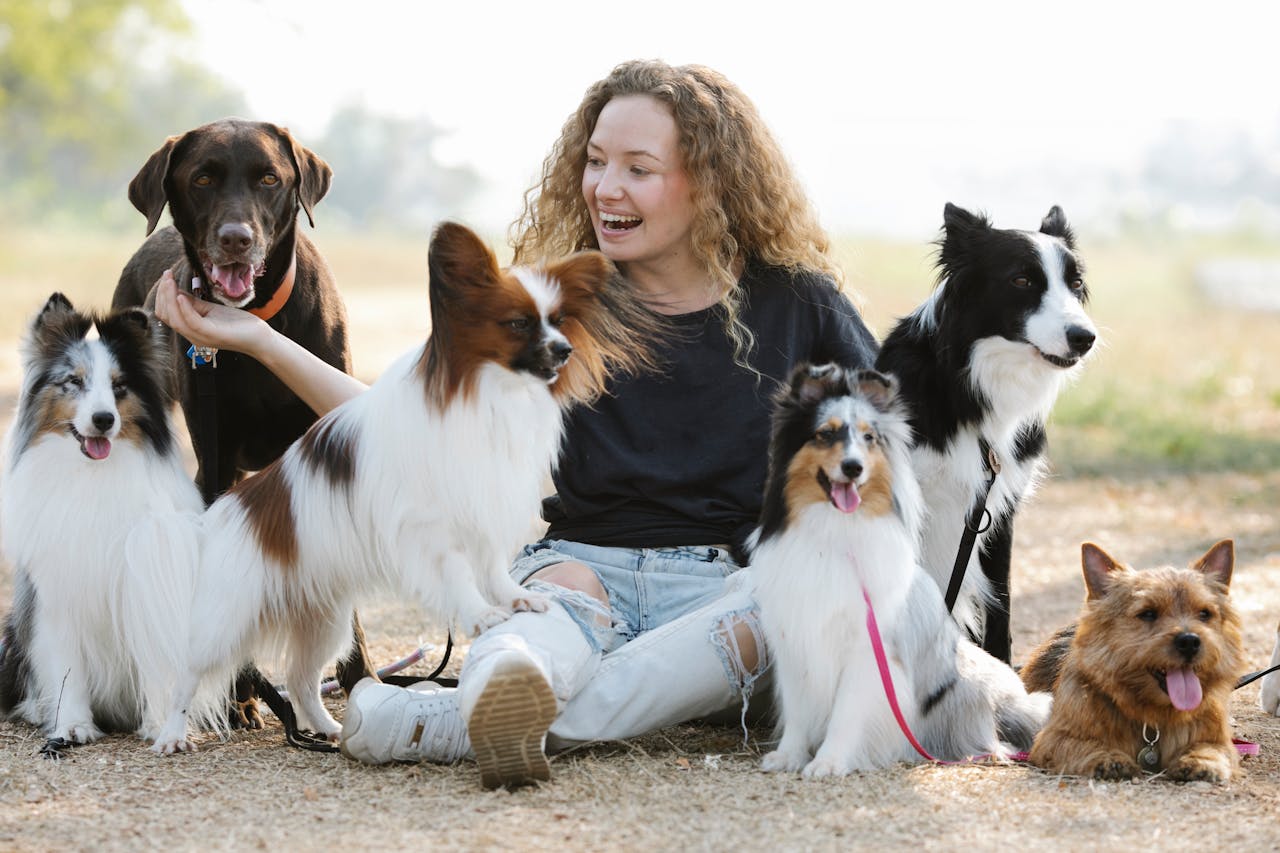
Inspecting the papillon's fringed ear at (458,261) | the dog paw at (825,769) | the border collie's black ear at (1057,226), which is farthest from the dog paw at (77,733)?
the border collie's black ear at (1057,226)

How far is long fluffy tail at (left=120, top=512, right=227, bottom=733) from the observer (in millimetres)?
3721

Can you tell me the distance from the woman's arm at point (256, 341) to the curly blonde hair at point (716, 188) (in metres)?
0.77

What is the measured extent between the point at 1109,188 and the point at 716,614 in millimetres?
56251

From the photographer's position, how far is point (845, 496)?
336 centimetres

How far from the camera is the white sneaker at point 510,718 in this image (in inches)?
125

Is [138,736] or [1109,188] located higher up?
[1109,188]

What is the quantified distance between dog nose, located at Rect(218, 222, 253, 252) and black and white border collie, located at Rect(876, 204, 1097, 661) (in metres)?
2.01

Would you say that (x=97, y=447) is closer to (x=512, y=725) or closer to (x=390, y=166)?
(x=512, y=725)

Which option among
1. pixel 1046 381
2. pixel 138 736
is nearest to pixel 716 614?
pixel 1046 381

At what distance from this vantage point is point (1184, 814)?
313cm

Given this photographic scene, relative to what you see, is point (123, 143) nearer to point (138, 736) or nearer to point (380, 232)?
point (380, 232)

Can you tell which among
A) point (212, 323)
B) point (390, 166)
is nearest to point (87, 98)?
point (390, 166)

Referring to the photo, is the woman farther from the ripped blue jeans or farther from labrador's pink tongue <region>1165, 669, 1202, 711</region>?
labrador's pink tongue <region>1165, 669, 1202, 711</region>

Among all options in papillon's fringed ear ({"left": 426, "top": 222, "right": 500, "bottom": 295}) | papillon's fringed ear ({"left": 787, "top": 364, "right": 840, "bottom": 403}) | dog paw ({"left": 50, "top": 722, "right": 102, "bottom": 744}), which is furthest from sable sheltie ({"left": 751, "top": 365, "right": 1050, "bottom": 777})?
dog paw ({"left": 50, "top": 722, "right": 102, "bottom": 744})
